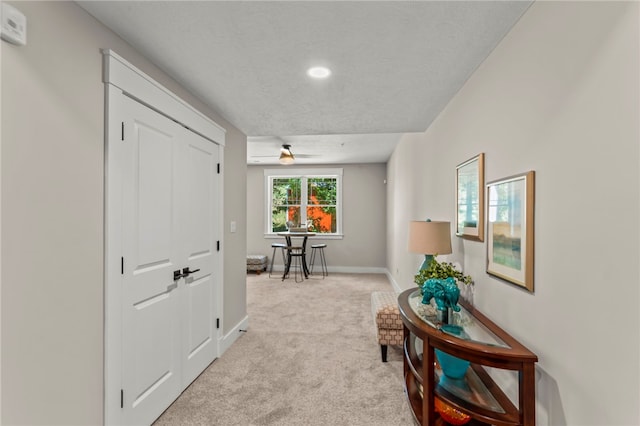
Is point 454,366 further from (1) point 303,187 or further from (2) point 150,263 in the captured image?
(1) point 303,187

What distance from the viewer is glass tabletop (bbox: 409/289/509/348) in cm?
146

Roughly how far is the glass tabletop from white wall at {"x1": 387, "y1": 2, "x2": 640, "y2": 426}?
13 centimetres

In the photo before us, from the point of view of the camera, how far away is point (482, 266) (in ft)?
6.20

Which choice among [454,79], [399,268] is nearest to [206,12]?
[454,79]

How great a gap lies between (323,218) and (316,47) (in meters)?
5.62

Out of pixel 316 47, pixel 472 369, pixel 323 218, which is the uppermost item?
pixel 316 47

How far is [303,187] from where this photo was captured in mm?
7258

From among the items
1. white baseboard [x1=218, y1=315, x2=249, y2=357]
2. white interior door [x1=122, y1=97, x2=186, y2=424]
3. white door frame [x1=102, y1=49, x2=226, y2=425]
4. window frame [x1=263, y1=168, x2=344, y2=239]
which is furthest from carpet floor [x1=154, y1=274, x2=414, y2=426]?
window frame [x1=263, y1=168, x2=344, y2=239]

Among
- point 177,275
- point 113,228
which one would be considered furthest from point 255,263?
point 113,228

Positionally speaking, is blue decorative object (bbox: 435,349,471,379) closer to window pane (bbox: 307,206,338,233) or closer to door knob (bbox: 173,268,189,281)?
door knob (bbox: 173,268,189,281)

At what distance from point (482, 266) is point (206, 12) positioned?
2081 millimetres

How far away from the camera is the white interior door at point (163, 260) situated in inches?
69.7

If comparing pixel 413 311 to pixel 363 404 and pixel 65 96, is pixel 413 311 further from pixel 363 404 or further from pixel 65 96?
pixel 65 96

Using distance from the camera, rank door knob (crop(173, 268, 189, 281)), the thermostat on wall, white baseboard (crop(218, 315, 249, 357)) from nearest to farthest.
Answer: the thermostat on wall < door knob (crop(173, 268, 189, 281)) < white baseboard (crop(218, 315, 249, 357))
